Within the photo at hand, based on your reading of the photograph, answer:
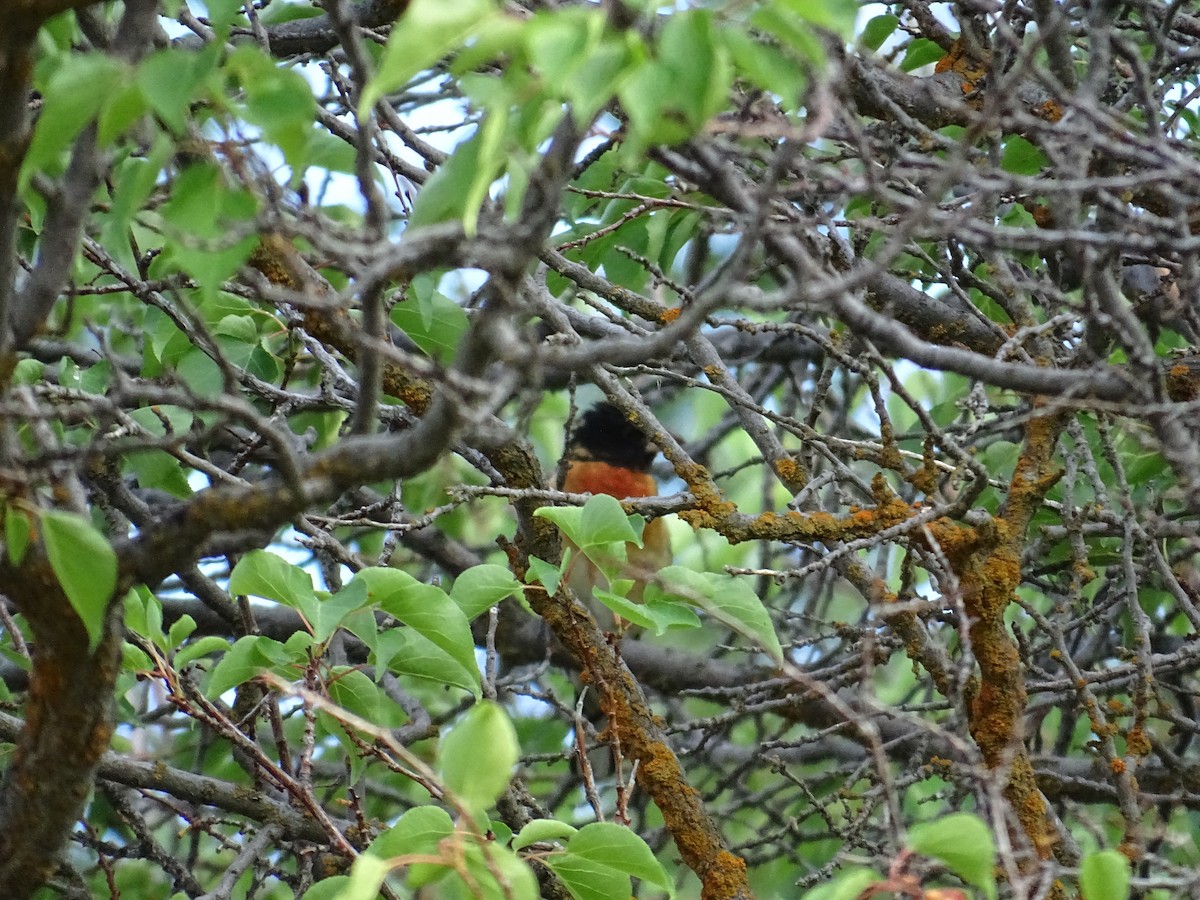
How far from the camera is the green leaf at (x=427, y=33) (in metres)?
1.10

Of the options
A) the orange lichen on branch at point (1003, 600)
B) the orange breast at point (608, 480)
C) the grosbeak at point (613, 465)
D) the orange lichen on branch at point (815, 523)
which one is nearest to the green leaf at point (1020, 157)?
the orange lichen on branch at point (1003, 600)

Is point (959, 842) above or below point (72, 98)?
below

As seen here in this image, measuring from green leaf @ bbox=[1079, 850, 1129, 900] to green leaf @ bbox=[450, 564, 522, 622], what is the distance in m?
1.07

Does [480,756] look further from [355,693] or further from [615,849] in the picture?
[355,693]

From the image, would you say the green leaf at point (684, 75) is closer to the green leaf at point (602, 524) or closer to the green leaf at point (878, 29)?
the green leaf at point (602, 524)

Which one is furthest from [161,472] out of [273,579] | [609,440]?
[609,440]

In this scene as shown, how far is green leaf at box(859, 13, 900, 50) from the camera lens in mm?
2707

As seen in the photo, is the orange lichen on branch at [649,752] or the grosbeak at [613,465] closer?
the orange lichen on branch at [649,752]

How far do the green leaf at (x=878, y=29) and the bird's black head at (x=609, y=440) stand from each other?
3.51 metres

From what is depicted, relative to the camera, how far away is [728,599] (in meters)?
2.14

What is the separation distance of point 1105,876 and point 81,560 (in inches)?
44.7

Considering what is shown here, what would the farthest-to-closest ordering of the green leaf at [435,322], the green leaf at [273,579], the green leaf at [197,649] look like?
the green leaf at [435,322], the green leaf at [197,649], the green leaf at [273,579]

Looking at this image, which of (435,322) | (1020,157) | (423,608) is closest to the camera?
(423,608)

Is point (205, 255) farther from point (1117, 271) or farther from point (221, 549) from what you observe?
point (1117, 271)
